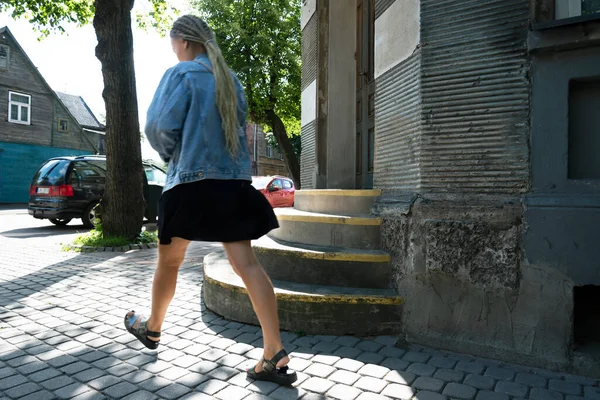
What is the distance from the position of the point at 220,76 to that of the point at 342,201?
2005mm

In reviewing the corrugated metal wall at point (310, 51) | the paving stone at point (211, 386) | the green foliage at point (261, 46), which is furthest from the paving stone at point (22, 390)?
the green foliage at point (261, 46)

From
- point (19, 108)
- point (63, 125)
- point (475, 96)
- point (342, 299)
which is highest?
point (19, 108)

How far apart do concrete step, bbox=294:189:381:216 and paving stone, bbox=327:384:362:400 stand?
1763 millimetres

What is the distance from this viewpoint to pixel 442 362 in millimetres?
2641

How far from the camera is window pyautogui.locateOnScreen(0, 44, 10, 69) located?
25505mm

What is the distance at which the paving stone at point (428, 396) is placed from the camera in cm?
218

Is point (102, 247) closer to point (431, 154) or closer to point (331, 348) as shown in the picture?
point (331, 348)

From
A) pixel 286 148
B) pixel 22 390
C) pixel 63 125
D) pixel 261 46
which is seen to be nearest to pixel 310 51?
pixel 22 390

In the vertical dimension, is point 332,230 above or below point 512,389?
above

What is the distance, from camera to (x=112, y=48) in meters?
7.34

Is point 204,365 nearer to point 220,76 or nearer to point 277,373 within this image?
point 277,373

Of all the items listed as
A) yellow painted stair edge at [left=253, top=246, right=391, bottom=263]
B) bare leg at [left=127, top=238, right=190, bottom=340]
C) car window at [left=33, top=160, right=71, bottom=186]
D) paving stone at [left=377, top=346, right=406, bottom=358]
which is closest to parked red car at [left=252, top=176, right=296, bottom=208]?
car window at [left=33, top=160, right=71, bottom=186]

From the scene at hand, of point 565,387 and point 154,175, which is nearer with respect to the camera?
point 565,387

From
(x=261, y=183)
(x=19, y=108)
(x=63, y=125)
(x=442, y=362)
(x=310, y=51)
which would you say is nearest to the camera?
(x=442, y=362)
